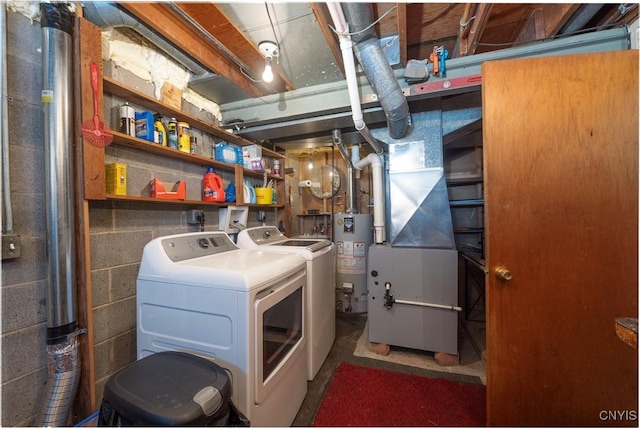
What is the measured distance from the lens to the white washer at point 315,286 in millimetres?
1646

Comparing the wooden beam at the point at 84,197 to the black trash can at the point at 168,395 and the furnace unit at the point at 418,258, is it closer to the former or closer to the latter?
the black trash can at the point at 168,395

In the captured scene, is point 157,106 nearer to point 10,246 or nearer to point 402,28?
point 10,246

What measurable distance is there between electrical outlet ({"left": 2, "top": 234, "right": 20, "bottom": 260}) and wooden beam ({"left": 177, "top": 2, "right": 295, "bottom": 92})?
136 centimetres

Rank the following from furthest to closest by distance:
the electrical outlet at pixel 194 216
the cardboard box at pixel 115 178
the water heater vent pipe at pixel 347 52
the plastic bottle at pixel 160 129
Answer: the electrical outlet at pixel 194 216, the plastic bottle at pixel 160 129, the cardboard box at pixel 115 178, the water heater vent pipe at pixel 347 52

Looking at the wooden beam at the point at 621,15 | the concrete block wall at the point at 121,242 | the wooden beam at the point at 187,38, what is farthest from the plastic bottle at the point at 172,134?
the wooden beam at the point at 621,15

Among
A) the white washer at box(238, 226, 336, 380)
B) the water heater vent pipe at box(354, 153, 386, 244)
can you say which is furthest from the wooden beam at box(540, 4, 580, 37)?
the white washer at box(238, 226, 336, 380)

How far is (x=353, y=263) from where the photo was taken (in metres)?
2.88

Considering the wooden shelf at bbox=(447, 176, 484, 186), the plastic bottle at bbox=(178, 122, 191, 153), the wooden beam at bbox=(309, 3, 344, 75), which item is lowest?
the wooden shelf at bbox=(447, 176, 484, 186)

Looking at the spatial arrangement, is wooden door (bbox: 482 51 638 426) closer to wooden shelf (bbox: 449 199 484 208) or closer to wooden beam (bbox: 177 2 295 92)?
wooden beam (bbox: 177 2 295 92)

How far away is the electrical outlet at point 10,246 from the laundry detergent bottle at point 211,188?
1069mm

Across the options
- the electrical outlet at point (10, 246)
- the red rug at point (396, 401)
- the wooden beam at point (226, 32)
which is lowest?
the red rug at point (396, 401)

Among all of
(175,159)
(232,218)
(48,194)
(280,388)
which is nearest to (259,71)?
(175,159)

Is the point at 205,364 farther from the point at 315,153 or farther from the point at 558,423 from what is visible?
the point at 315,153

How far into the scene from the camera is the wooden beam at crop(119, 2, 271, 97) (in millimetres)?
1249
